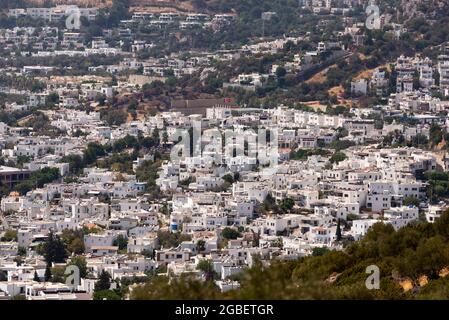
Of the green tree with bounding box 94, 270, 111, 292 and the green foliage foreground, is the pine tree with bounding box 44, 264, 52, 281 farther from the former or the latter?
the green foliage foreground

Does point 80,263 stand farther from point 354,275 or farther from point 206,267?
point 354,275

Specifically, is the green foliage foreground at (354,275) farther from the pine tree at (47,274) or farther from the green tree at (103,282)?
the pine tree at (47,274)

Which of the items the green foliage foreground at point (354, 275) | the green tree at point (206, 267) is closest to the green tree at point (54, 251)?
the green tree at point (206, 267)

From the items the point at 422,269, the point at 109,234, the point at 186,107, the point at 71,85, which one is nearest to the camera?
the point at 422,269

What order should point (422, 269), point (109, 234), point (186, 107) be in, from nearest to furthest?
1. point (422, 269)
2. point (109, 234)
3. point (186, 107)

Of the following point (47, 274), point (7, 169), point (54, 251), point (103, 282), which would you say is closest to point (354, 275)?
point (103, 282)

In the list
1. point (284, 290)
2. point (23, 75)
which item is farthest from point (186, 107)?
point (284, 290)

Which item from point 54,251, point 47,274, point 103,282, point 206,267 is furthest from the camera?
point 54,251
